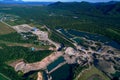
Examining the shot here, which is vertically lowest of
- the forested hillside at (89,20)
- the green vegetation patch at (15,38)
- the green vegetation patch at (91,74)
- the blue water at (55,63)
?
the forested hillside at (89,20)

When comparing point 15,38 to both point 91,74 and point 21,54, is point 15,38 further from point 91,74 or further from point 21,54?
point 91,74

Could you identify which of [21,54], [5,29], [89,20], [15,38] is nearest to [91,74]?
[21,54]

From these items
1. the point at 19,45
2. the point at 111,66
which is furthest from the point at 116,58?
the point at 19,45

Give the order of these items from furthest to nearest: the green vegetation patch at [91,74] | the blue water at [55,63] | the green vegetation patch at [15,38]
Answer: the green vegetation patch at [15,38] → the blue water at [55,63] → the green vegetation patch at [91,74]

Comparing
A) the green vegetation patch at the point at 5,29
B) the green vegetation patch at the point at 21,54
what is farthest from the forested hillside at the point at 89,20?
the green vegetation patch at the point at 21,54

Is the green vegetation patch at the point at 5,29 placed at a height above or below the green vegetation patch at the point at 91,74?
below

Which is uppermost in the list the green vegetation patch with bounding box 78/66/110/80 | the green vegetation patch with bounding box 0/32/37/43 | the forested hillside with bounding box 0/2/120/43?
the green vegetation patch with bounding box 78/66/110/80

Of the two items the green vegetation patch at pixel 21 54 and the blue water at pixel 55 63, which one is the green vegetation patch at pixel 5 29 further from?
the blue water at pixel 55 63

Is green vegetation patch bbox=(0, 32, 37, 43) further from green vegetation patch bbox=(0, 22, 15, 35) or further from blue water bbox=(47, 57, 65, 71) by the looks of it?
blue water bbox=(47, 57, 65, 71)

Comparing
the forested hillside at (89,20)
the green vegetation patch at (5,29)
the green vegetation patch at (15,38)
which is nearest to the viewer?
the green vegetation patch at (15,38)

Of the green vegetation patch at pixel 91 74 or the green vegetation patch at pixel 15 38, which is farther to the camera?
the green vegetation patch at pixel 15 38

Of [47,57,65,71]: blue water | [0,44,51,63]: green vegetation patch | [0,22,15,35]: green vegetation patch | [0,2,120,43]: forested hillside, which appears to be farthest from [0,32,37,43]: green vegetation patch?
[0,2,120,43]: forested hillside
